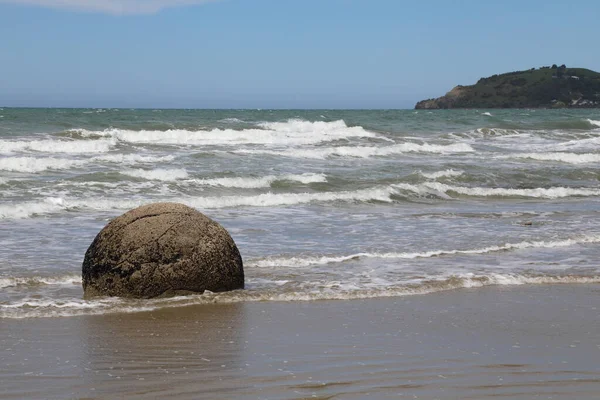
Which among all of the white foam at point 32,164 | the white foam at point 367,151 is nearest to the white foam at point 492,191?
the white foam at point 367,151

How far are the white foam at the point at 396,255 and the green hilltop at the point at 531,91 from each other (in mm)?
112698

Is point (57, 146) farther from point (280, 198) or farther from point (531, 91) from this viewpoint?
point (531, 91)

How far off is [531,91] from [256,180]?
11259cm

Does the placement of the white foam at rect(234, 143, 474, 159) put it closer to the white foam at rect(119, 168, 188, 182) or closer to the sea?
the sea

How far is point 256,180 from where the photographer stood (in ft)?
61.5

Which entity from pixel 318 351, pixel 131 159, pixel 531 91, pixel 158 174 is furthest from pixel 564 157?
pixel 531 91

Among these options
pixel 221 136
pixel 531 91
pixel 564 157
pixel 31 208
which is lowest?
pixel 31 208

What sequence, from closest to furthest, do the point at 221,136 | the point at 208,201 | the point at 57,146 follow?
1. the point at 208,201
2. the point at 57,146
3. the point at 221,136

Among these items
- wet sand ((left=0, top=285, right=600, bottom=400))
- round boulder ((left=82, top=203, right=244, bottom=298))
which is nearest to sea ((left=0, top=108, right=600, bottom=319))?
round boulder ((left=82, top=203, right=244, bottom=298))

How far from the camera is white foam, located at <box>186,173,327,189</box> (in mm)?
18266

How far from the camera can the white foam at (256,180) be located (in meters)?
18.3

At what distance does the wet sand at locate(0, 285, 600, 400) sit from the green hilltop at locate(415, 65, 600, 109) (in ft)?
386

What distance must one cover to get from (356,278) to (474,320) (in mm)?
2054

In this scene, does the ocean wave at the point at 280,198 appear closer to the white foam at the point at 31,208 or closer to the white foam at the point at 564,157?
the white foam at the point at 31,208
